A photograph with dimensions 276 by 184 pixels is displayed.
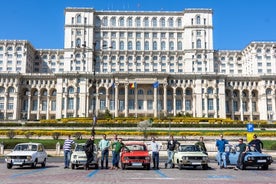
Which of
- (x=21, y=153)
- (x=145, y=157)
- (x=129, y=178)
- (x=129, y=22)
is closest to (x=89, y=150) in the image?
(x=145, y=157)

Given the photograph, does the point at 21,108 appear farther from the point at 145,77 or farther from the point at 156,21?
the point at 156,21

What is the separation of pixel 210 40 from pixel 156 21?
21.6 m

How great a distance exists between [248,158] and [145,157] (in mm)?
6896

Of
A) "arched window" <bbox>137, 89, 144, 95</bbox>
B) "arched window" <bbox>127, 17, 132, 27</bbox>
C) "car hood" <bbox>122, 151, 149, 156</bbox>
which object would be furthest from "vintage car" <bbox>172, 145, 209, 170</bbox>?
"arched window" <bbox>127, 17, 132, 27</bbox>

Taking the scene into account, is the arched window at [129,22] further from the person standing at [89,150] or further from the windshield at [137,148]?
the person standing at [89,150]

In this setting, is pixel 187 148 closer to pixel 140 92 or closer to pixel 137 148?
pixel 137 148

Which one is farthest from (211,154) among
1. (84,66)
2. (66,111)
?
(84,66)

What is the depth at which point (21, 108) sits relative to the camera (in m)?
110

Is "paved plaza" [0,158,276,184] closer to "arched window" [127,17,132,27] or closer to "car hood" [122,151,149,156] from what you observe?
"car hood" [122,151,149,156]

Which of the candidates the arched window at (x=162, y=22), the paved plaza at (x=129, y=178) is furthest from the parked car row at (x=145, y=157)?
the arched window at (x=162, y=22)

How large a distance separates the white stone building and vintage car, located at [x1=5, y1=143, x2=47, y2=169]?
232ft

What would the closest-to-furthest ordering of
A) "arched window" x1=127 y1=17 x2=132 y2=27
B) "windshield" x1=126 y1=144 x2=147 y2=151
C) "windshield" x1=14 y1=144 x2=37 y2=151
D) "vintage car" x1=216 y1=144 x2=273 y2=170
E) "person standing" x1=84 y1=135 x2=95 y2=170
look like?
"person standing" x1=84 y1=135 x2=95 y2=170
"vintage car" x1=216 y1=144 x2=273 y2=170
"windshield" x1=126 y1=144 x2=147 y2=151
"windshield" x1=14 y1=144 x2=37 y2=151
"arched window" x1=127 y1=17 x2=132 y2=27

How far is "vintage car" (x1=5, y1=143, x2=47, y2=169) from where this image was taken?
21.8 meters

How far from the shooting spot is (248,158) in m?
21.5
